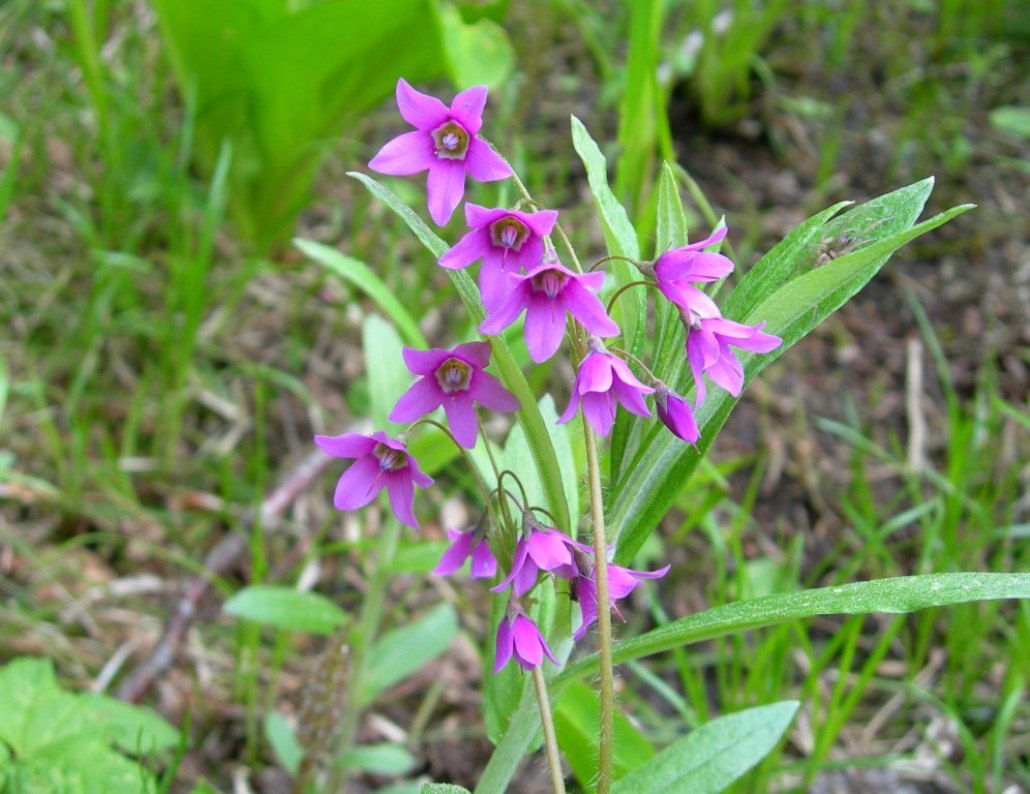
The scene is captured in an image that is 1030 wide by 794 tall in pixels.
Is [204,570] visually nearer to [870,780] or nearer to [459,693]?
[459,693]

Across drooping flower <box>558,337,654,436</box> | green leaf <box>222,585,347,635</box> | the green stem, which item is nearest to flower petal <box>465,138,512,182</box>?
drooping flower <box>558,337,654,436</box>

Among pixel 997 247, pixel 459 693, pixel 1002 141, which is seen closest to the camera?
pixel 459 693

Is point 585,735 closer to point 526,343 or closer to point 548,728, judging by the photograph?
point 548,728

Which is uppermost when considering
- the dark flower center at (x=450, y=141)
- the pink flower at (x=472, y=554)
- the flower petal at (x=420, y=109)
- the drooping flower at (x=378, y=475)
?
the flower petal at (x=420, y=109)

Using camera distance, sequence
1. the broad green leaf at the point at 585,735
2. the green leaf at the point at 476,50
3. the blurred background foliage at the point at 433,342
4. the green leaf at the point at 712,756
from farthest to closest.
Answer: the green leaf at the point at 476,50
the blurred background foliage at the point at 433,342
the broad green leaf at the point at 585,735
the green leaf at the point at 712,756

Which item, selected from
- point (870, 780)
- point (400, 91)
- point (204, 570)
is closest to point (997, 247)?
point (870, 780)

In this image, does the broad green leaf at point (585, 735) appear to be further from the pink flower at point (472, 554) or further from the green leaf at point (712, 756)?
the pink flower at point (472, 554)

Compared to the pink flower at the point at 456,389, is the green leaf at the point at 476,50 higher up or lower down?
lower down

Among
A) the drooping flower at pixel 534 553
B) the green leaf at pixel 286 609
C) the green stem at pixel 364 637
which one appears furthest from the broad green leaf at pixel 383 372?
the drooping flower at pixel 534 553
